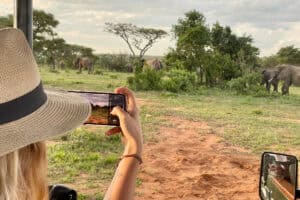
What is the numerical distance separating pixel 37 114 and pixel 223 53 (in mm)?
1808

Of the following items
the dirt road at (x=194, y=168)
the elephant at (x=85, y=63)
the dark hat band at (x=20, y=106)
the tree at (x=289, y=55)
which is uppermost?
the tree at (x=289, y=55)

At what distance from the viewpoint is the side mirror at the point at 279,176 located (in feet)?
3.02

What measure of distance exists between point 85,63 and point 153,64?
28 centimetres

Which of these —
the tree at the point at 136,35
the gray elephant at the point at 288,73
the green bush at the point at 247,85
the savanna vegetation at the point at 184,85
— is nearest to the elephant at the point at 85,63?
the savanna vegetation at the point at 184,85

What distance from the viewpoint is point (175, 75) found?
2631 mm

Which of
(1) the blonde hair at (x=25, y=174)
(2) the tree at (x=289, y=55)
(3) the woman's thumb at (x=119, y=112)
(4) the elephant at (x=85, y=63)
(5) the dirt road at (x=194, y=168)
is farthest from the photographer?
(4) the elephant at (x=85, y=63)

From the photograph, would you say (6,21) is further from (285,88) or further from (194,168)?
(285,88)

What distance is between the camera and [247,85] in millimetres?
2457

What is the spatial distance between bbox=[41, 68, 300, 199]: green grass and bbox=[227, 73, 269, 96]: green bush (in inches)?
1.4

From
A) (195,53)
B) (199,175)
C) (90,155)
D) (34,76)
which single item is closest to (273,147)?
(199,175)

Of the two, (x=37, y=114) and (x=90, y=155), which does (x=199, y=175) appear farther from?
(x=37, y=114)

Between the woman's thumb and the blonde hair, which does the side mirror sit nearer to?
the woman's thumb

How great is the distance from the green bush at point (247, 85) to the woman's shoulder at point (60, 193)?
5.29 ft

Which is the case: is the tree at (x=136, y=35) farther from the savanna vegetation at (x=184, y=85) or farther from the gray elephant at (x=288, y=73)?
the gray elephant at (x=288, y=73)
